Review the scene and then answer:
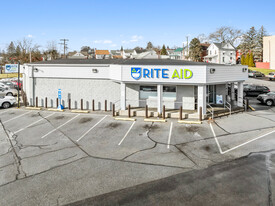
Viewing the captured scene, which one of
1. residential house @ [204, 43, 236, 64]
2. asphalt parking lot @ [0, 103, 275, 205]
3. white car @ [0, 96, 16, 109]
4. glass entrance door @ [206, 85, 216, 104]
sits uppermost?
residential house @ [204, 43, 236, 64]


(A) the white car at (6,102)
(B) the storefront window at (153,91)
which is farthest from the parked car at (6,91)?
(B) the storefront window at (153,91)

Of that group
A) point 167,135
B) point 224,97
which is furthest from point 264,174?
point 224,97

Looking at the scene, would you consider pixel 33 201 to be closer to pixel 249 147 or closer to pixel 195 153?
pixel 195 153

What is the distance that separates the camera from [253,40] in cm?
8369

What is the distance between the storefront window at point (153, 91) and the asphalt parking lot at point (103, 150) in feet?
12.1

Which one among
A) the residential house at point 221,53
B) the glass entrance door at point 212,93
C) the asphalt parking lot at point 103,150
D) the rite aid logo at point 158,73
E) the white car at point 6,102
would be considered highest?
the residential house at point 221,53

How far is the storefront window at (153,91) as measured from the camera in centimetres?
1998

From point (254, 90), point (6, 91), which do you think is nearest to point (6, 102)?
point (6, 91)

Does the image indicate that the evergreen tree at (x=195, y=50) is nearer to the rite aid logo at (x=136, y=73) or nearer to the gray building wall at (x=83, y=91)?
the gray building wall at (x=83, y=91)

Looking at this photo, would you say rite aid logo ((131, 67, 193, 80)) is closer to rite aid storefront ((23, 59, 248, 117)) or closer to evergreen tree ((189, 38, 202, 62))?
rite aid storefront ((23, 59, 248, 117))

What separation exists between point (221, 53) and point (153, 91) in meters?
63.8

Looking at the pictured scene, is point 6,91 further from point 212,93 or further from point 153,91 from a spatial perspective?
point 212,93

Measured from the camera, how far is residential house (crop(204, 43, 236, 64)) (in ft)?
246

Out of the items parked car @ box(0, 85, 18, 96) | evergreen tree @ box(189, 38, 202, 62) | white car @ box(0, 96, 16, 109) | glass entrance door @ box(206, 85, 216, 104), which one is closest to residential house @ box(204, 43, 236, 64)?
evergreen tree @ box(189, 38, 202, 62)
